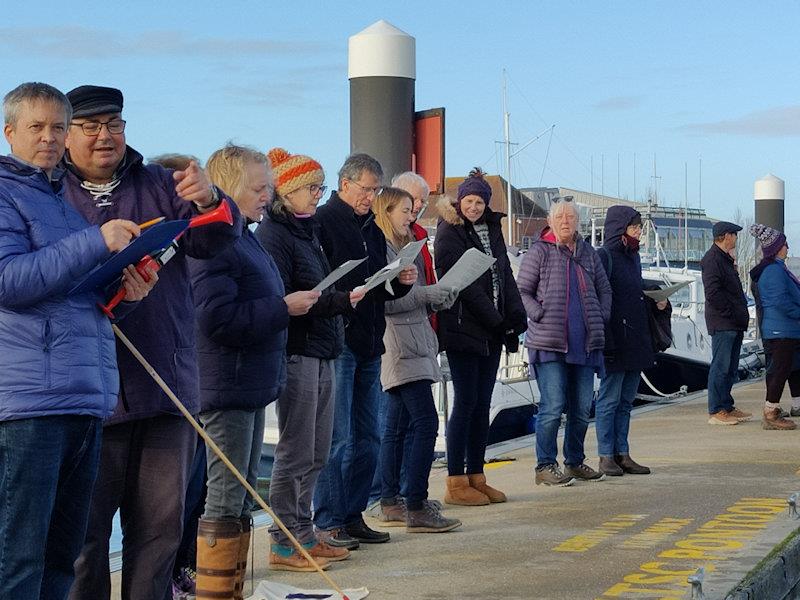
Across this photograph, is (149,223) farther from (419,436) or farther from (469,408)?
(469,408)

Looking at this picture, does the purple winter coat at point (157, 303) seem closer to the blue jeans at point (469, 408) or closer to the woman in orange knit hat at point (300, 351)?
the woman in orange knit hat at point (300, 351)

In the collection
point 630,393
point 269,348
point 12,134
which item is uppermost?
point 12,134

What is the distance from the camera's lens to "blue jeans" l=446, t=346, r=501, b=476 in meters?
7.27

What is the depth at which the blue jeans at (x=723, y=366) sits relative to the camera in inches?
460

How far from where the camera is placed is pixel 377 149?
862 cm

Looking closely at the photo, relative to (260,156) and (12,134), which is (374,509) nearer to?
(260,156)

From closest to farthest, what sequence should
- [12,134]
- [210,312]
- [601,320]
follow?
[12,134], [210,312], [601,320]

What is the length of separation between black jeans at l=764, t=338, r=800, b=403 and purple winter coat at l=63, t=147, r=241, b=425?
28.0ft

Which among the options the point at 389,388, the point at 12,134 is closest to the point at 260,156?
the point at 12,134

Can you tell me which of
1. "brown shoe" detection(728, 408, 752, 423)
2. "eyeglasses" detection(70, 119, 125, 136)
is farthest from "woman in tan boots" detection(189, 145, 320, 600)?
"brown shoe" detection(728, 408, 752, 423)

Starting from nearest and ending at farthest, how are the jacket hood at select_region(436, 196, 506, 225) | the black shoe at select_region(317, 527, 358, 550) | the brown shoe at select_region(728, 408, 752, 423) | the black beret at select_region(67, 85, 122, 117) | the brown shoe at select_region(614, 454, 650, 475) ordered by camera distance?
the black beret at select_region(67, 85, 122, 117) → the black shoe at select_region(317, 527, 358, 550) → the jacket hood at select_region(436, 196, 506, 225) → the brown shoe at select_region(614, 454, 650, 475) → the brown shoe at select_region(728, 408, 752, 423)

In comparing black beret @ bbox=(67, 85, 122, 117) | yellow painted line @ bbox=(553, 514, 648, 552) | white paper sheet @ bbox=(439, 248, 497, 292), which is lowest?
yellow painted line @ bbox=(553, 514, 648, 552)

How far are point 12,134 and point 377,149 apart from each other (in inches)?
207

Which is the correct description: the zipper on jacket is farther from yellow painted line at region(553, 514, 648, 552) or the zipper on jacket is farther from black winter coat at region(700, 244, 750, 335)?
black winter coat at region(700, 244, 750, 335)
